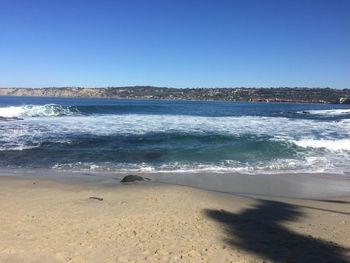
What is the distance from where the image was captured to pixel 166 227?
7.52 metres

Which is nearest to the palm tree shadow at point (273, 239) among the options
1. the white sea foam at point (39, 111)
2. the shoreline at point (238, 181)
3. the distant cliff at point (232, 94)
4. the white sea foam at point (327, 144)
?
the shoreline at point (238, 181)

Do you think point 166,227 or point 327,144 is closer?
point 166,227

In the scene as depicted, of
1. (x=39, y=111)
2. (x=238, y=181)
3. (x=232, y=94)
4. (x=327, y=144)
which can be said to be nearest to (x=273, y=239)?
(x=238, y=181)

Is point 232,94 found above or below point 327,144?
below

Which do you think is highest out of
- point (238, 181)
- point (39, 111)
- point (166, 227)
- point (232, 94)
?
point (166, 227)

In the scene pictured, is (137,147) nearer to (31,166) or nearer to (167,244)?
(31,166)

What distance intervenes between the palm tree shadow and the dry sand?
0.01 meters

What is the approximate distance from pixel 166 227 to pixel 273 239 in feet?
5.77

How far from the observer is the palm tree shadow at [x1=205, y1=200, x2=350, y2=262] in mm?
6250

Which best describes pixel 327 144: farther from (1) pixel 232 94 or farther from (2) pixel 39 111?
(1) pixel 232 94

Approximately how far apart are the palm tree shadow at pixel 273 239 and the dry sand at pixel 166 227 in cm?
1

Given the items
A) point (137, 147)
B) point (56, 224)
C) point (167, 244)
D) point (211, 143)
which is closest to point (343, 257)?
point (167, 244)

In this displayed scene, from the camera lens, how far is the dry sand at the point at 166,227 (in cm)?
623

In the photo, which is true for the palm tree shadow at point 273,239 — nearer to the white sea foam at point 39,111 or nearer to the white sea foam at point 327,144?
the white sea foam at point 327,144
